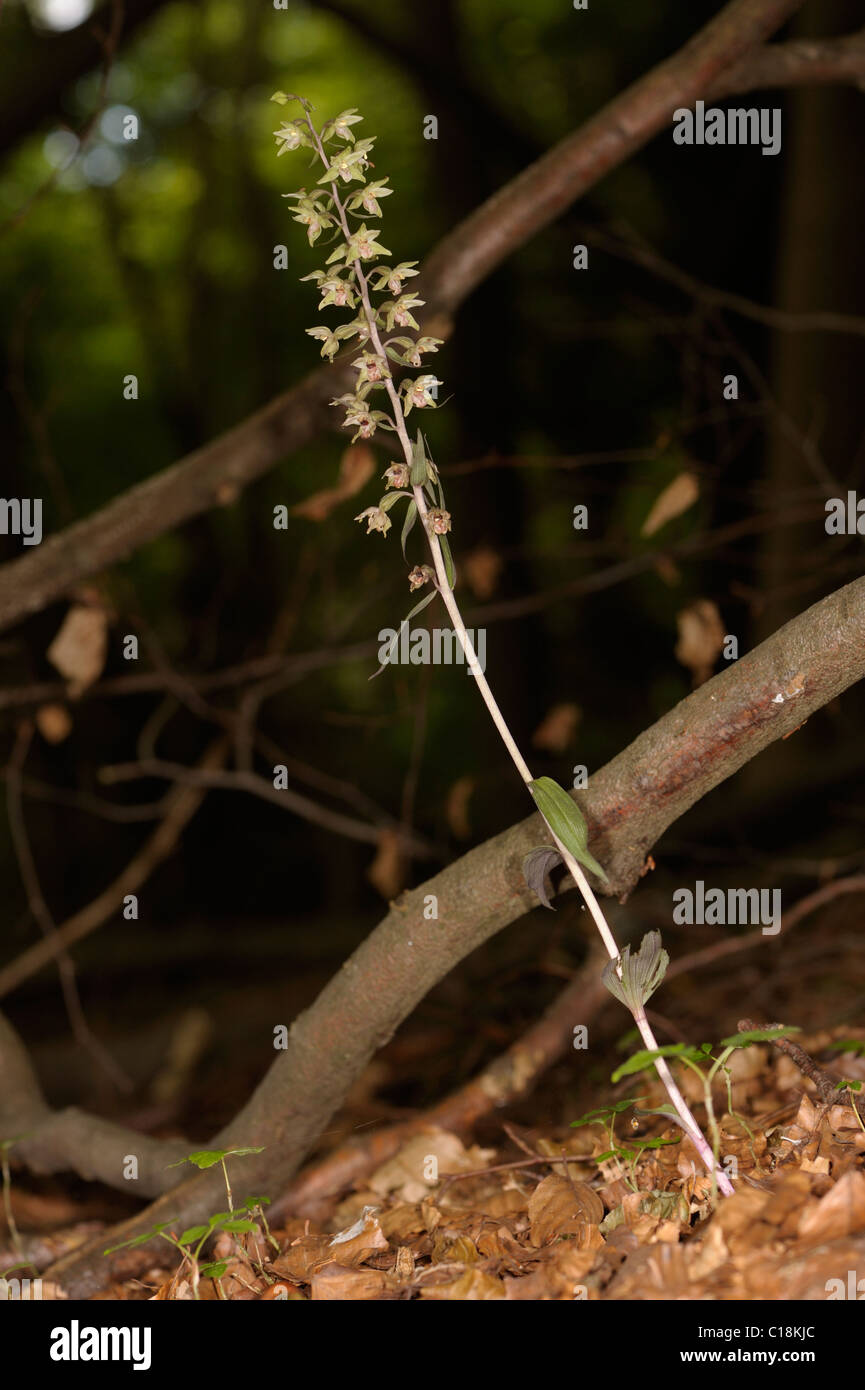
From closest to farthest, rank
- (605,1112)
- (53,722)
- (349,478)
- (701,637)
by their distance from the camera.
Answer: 1. (605,1112)
2. (349,478)
3. (701,637)
4. (53,722)

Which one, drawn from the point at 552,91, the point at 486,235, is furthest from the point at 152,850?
the point at 552,91

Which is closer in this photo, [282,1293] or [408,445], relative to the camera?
[408,445]

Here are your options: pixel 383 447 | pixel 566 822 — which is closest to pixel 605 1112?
pixel 566 822

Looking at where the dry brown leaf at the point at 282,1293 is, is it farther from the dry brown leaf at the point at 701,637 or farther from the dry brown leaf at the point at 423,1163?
the dry brown leaf at the point at 701,637

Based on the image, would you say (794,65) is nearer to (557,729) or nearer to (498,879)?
(557,729)

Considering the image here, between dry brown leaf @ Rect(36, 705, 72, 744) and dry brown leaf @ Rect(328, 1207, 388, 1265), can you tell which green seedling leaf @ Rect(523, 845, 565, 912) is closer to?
dry brown leaf @ Rect(328, 1207, 388, 1265)

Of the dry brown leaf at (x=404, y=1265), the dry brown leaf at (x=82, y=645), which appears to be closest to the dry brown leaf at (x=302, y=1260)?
the dry brown leaf at (x=404, y=1265)

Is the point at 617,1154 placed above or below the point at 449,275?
below
